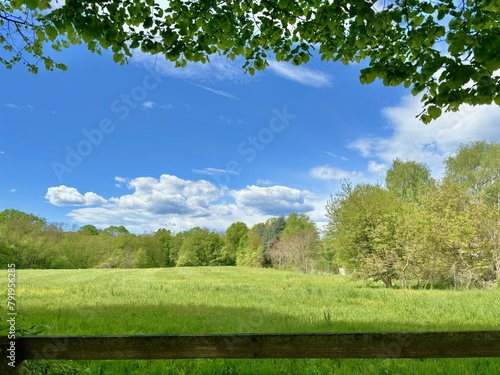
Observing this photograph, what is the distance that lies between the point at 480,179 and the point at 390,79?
4504cm

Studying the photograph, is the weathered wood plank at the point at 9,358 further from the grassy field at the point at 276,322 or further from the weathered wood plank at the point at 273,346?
the grassy field at the point at 276,322

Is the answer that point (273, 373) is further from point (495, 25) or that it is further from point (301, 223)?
point (301, 223)

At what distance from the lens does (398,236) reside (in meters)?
28.6

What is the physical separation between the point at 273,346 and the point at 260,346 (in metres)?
0.10

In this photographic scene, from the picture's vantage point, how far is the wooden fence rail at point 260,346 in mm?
2518

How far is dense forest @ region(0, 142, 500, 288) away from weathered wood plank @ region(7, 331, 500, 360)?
27.4 m

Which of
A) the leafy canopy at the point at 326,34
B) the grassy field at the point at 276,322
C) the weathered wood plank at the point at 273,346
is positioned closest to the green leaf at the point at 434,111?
the leafy canopy at the point at 326,34

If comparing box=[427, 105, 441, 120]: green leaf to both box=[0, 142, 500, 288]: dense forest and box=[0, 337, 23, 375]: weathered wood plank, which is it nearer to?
box=[0, 337, 23, 375]: weathered wood plank

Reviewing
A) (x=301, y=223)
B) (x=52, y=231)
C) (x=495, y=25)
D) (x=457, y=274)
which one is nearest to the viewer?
(x=495, y=25)

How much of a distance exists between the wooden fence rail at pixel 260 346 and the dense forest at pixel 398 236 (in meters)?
27.4

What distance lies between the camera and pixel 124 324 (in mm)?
9961

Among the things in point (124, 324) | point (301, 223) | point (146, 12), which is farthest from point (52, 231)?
point (146, 12)

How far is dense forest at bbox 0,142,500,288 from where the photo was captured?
27062mm

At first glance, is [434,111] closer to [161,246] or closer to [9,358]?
[9,358]
